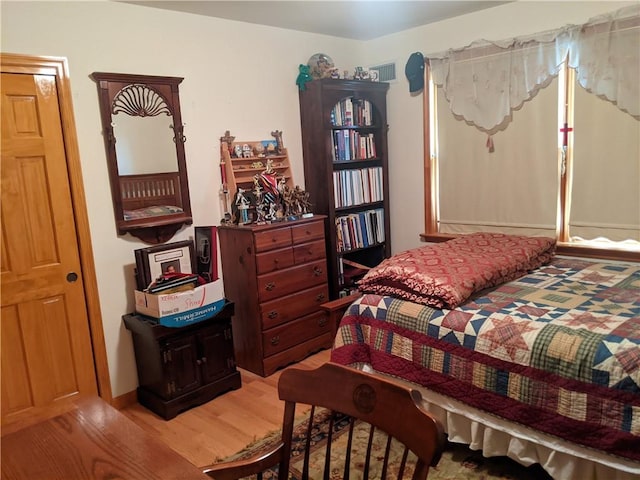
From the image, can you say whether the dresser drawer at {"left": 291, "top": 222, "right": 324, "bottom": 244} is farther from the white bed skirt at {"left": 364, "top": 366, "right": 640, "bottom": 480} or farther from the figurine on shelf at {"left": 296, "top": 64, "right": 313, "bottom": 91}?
the white bed skirt at {"left": 364, "top": 366, "right": 640, "bottom": 480}

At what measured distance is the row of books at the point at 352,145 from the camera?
153 inches

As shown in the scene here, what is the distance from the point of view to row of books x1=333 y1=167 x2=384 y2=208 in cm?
391

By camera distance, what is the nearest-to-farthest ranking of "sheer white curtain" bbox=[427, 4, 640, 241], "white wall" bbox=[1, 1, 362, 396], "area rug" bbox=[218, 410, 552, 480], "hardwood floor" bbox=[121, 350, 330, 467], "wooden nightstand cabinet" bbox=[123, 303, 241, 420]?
1. "area rug" bbox=[218, 410, 552, 480]
2. "hardwood floor" bbox=[121, 350, 330, 467]
3. "white wall" bbox=[1, 1, 362, 396]
4. "wooden nightstand cabinet" bbox=[123, 303, 241, 420]
5. "sheer white curtain" bbox=[427, 4, 640, 241]

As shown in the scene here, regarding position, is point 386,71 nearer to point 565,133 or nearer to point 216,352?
point 565,133

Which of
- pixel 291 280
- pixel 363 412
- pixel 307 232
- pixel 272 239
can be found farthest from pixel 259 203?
pixel 363 412

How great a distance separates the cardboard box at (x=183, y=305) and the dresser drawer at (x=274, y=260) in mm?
311

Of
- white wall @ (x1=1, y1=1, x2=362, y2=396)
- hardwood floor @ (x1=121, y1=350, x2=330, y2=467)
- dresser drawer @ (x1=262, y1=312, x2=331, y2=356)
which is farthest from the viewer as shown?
dresser drawer @ (x1=262, y1=312, x2=331, y2=356)

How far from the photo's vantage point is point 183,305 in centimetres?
288

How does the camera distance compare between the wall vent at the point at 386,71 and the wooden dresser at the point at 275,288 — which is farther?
the wall vent at the point at 386,71

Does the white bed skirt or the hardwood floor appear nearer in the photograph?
the white bed skirt

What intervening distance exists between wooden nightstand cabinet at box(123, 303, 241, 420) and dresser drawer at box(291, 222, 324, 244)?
0.67 meters

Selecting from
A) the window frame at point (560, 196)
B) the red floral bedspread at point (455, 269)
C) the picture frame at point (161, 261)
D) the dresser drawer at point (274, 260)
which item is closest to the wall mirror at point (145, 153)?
the picture frame at point (161, 261)

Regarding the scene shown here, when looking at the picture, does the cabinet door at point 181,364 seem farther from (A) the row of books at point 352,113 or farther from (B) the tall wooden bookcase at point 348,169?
(A) the row of books at point 352,113

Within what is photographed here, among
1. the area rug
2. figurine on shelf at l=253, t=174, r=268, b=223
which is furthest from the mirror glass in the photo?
the area rug
